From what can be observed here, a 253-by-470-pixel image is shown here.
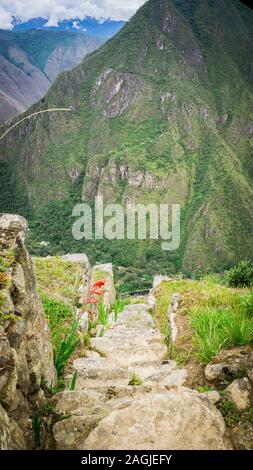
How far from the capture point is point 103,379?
15.0 feet

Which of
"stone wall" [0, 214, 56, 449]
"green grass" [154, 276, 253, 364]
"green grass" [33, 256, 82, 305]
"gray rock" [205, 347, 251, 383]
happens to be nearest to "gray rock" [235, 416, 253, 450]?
"gray rock" [205, 347, 251, 383]

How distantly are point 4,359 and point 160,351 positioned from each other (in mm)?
3636

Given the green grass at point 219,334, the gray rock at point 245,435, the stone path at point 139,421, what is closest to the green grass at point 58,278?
the green grass at point 219,334

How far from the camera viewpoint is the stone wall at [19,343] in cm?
274

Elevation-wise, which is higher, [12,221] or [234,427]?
[12,221]

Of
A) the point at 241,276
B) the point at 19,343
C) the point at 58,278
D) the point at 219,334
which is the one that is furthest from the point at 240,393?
the point at 241,276

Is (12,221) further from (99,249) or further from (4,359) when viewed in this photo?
(99,249)

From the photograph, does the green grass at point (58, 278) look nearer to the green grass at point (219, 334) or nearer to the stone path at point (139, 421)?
the green grass at point (219, 334)

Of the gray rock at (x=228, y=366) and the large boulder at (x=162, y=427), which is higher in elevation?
the large boulder at (x=162, y=427)

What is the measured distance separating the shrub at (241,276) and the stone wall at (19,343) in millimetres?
8561

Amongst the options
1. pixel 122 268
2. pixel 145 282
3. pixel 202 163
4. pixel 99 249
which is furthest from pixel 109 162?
pixel 145 282

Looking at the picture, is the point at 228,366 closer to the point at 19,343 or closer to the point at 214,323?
the point at 214,323

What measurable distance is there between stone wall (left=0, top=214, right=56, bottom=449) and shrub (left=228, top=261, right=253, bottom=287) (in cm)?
856
